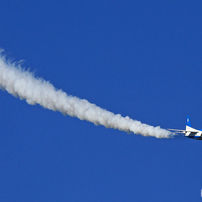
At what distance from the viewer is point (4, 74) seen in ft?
131

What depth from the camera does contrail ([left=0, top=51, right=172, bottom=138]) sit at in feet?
132

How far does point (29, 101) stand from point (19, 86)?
193cm

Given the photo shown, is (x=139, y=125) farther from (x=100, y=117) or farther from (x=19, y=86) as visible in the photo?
(x=19, y=86)

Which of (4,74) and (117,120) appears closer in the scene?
(4,74)

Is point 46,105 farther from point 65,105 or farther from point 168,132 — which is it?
point 168,132

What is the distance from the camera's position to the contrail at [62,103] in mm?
40250

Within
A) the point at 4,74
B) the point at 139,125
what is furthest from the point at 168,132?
the point at 4,74

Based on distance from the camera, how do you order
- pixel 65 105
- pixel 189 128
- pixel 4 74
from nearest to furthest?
pixel 4 74
pixel 65 105
pixel 189 128

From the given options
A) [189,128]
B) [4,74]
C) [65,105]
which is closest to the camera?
[4,74]

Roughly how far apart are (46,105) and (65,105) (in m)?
2.03

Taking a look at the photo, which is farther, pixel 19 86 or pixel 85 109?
pixel 85 109

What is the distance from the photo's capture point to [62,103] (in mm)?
42469

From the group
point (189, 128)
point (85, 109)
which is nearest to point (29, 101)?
point (85, 109)

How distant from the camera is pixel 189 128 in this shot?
4603 centimetres
